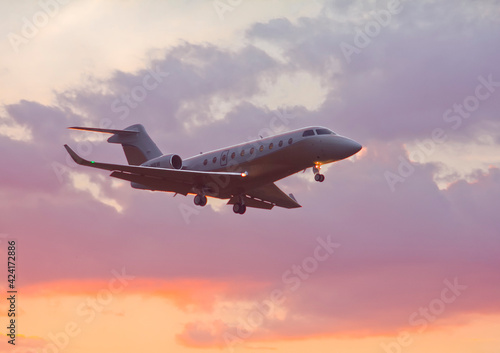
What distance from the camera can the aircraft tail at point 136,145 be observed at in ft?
192

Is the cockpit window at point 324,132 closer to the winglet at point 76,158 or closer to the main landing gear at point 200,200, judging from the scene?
the main landing gear at point 200,200

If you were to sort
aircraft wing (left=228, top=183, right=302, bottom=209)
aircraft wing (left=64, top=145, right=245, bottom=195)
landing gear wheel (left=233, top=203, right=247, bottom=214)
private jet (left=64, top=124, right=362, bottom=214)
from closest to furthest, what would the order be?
1. private jet (left=64, top=124, right=362, bottom=214)
2. aircraft wing (left=64, top=145, right=245, bottom=195)
3. landing gear wheel (left=233, top=203, right=247, bottom=214)
4. aircraft wing (left=228, top=183, right=302, bottom=209)

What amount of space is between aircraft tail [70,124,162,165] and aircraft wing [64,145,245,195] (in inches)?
274

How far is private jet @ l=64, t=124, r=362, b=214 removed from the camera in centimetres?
4569

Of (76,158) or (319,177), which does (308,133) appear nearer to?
(319,177)

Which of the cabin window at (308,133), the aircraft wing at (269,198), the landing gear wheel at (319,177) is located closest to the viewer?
the landing gear wheel at (319,177)

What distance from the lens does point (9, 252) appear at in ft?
156

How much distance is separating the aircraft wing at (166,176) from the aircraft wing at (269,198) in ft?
18.4

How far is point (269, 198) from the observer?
56438mm

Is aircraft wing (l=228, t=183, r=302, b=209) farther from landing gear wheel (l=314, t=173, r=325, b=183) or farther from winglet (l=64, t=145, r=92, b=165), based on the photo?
winglet (l=64, t=145, r=92, b=165)

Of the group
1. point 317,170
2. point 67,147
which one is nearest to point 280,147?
point 317,170

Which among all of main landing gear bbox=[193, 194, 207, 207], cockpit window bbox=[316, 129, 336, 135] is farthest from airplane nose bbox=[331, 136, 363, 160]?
main landing gear bbox=[193, 194, 207, 207]

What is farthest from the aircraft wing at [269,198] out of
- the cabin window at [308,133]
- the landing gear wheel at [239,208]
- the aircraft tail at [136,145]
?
the cabin window at [308,133]

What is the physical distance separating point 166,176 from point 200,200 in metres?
2.60
